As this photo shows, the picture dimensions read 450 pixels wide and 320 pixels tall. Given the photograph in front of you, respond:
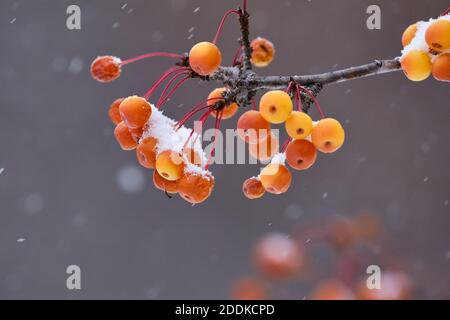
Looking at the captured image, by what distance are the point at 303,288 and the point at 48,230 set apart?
3.44ft

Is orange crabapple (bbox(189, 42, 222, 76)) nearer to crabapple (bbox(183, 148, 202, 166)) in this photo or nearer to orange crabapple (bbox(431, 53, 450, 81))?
crabapple (bbox(183, 148, 202, 166))

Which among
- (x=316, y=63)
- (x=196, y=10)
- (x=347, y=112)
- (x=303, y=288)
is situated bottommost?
(x=303, y=288)

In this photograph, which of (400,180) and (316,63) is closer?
(316,63)

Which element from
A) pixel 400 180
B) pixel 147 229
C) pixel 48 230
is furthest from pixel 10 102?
pixel 400 180

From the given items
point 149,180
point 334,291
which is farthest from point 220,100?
point 149,180

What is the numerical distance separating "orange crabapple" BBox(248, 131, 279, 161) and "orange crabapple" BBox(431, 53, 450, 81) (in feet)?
0.58

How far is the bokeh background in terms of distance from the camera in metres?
2.26

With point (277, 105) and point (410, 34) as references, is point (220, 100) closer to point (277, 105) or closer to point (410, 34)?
point (277, 105)

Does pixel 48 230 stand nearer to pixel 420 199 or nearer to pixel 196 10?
pixel 196 10

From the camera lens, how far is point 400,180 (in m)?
2.43

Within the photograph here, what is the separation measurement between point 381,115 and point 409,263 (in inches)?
24.4

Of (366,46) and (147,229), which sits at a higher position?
(366,46)

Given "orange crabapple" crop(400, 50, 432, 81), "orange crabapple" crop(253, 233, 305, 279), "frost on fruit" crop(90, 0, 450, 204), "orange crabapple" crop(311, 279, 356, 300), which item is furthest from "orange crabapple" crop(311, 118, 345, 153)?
"orange crabapple" crop(253, 233, 305, 279)

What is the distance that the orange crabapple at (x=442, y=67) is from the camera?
0.57 metres
